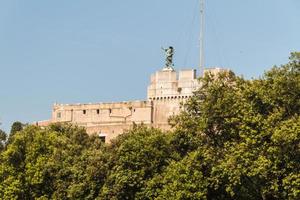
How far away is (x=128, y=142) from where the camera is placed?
53.8m

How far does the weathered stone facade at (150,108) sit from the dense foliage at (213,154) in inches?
1687

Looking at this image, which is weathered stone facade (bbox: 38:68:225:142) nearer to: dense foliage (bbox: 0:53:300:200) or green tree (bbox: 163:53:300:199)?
dense foliage (bbox: 0:53:300:200)

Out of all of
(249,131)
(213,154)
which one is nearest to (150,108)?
(213,154)

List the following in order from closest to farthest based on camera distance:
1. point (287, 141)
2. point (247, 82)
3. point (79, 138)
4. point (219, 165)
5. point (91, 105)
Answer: point (287, 141)
point (219, 165)
point (247, 82)
point (79, 138)
point (91, 105)

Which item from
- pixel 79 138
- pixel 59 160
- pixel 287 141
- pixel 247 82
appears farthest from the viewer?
pixel 79 138

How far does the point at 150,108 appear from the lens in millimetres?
103375

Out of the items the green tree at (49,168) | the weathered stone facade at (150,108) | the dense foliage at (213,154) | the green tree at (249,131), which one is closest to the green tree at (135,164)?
the dense foliage at (213,154)

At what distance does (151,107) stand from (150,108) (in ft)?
0.67

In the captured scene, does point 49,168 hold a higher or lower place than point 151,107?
lower

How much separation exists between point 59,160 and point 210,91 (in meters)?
15.7

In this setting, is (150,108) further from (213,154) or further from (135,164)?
(213,154)

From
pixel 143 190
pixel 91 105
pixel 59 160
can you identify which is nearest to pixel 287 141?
pixel 143 190

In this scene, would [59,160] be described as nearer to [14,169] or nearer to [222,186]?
[14,169]

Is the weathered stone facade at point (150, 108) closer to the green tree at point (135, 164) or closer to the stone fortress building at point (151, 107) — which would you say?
the stone fortress building at point (151, 107)
